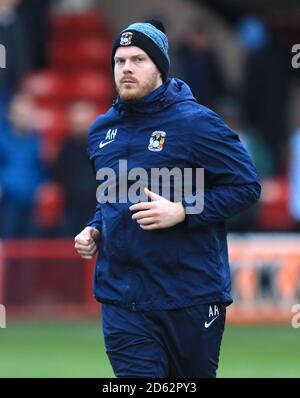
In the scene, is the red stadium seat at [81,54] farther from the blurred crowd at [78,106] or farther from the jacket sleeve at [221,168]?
the jacket sleeve at [221,168]

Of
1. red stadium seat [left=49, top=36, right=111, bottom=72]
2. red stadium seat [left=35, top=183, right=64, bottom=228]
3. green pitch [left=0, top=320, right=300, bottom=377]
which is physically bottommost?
green pitch [left=0, top=320, right=300, bottom=377]

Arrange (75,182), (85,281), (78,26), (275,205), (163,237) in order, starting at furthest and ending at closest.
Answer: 1. (78,26)
2. (275,205)
3. (75,182)
4. (85,281)
5. (163,237)

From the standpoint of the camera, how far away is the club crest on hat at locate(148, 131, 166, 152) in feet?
22.9

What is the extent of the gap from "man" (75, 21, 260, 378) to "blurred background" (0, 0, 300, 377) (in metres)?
4.18

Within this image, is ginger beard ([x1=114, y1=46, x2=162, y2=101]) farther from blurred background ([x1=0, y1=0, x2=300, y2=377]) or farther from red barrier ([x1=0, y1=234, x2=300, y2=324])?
red barrier ([x1=0, y1=234, x2=300, y2=324])

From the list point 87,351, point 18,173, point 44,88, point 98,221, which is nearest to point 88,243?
point 98,221

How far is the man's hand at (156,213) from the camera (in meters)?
6.81

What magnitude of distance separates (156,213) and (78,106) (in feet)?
33.5

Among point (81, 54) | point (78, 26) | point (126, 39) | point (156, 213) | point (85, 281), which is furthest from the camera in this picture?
point (78, 26)

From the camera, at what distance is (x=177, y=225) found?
696 centimetres

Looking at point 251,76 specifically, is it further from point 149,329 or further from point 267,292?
point 149,329

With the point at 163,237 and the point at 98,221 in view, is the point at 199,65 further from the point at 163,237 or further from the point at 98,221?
the point at 163,237

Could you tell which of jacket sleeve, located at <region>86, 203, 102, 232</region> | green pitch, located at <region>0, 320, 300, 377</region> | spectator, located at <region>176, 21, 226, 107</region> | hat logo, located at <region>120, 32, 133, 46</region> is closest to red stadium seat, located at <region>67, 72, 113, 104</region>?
spectator, located at <region>176, 21, 226, 107</region>

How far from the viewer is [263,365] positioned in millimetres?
11570
